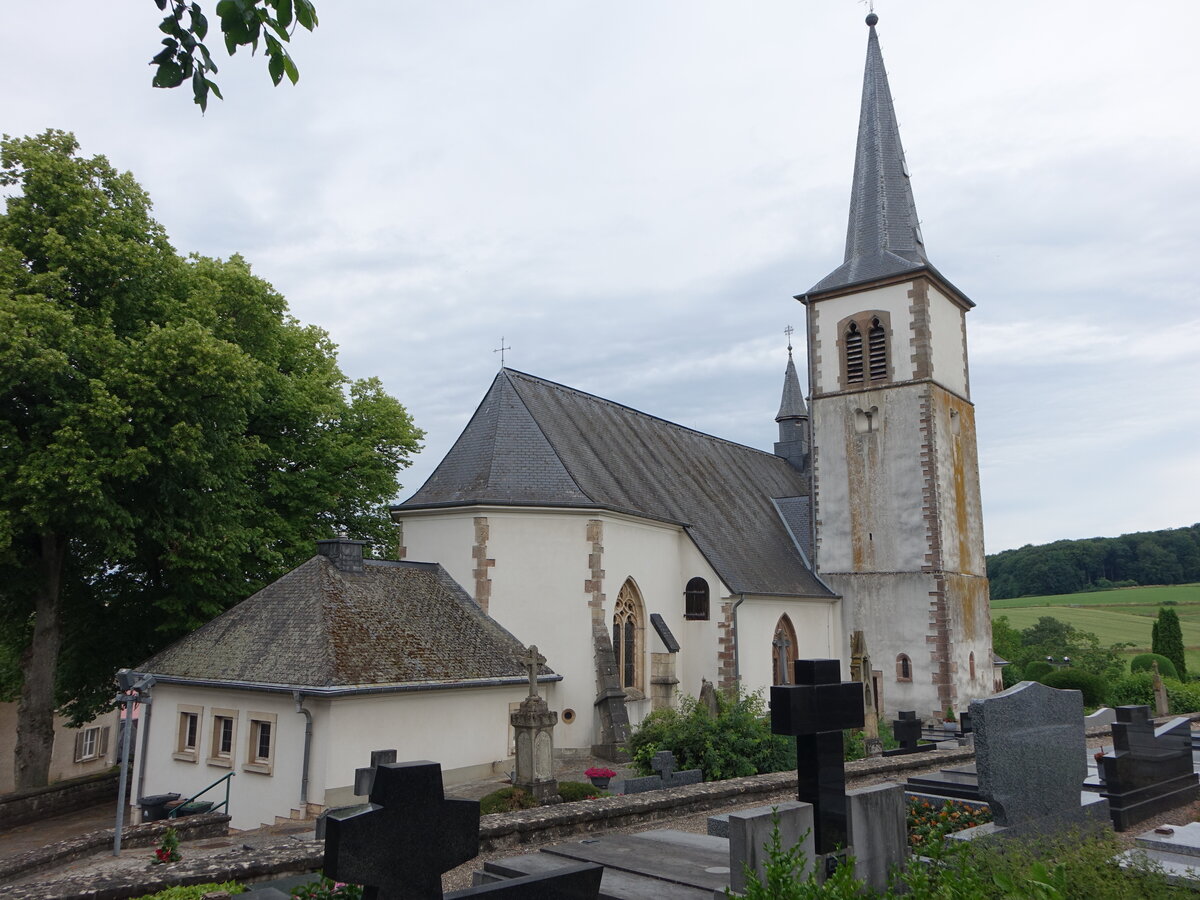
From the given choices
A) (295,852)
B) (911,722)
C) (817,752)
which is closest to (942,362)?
(911,722)

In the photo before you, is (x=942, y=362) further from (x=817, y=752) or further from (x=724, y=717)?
(x=817, y=752)

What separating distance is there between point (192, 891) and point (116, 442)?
10.8m

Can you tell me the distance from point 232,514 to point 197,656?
3.17 metres

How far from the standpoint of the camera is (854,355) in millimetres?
27250

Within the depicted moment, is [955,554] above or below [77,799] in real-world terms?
above

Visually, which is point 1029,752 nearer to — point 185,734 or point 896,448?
point 185,734

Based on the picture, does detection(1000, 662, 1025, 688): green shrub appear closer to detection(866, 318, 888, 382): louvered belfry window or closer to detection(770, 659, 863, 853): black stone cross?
detection(866, 318, 888, 382): louvered belfry window

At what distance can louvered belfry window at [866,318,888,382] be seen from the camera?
1047 inches

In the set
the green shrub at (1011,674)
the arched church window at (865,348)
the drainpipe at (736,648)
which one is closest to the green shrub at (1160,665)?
the green shrub at (1011,674)

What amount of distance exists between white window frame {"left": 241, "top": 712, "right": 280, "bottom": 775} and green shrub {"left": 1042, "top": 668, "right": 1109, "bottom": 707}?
21.6 metres

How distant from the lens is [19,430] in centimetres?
1611

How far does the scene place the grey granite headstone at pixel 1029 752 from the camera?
8234mm

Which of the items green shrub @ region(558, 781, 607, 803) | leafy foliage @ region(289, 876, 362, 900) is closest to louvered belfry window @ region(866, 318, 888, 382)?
green shrub @ region(558, 781, 607, 803)

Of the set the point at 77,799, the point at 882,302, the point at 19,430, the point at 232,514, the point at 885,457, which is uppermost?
the point at 882,302
